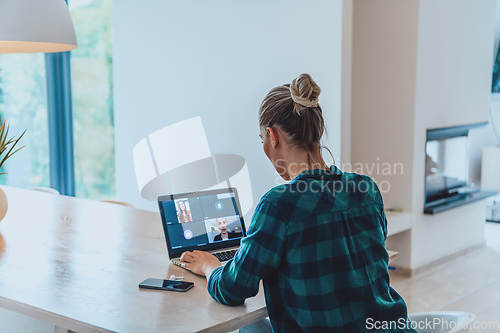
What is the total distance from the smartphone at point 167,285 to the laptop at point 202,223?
17cm

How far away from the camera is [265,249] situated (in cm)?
140

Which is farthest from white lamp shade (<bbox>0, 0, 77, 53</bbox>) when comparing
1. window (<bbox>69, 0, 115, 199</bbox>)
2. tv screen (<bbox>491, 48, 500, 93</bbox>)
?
tv screen (<bbox>491, 48, 500, 93</bbox>)

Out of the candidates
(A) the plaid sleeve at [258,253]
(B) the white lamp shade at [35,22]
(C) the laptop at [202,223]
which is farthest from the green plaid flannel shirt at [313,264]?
(B) the white lamp shade at [35,22]

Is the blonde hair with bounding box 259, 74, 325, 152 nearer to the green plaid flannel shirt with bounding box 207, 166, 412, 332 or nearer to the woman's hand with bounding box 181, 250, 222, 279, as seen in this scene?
the green plaid flannel shirt with bounding box 207, 166, 412, 332

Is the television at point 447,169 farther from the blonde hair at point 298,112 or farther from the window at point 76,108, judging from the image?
the window at point 76,108

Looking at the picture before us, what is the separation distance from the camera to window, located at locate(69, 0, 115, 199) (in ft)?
17.6

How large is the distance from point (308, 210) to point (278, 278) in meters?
0.20

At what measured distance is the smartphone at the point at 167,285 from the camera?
163 centimetres

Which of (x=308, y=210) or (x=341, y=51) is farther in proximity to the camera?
(x=341, y=51)

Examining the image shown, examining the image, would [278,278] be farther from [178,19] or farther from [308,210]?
[178,19]

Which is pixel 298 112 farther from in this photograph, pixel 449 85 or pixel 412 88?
pixel 449 85

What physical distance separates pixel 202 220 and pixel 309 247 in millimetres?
631

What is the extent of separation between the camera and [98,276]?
69.4 inches

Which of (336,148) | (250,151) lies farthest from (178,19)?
(336,148)
